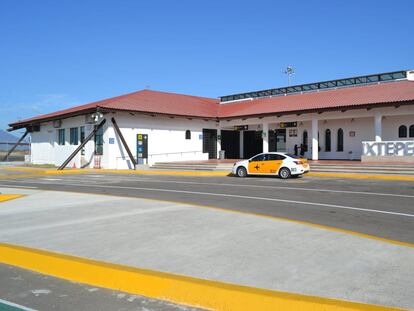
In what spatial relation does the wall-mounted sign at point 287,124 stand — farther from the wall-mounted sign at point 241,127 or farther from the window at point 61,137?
the window at point 61,137

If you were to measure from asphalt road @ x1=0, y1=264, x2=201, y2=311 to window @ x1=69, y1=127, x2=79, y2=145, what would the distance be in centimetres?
3056

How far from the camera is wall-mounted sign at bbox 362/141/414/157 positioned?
24178 mm

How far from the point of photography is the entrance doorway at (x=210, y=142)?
37844 mm

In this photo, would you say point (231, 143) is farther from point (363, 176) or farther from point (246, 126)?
point (363, 176)

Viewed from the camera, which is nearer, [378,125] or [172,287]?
[172,287]

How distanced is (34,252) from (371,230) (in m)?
6.07

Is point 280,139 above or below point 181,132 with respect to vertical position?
below

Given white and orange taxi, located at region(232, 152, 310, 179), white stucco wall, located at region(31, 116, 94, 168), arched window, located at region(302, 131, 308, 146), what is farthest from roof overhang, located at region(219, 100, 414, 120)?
white stucco wall, located at region(31, 116, 94, 168)

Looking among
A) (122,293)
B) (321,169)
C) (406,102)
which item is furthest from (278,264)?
(406,102)

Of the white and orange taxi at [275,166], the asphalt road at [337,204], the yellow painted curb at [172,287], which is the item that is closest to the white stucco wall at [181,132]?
the white and orange taxi at [275,166]

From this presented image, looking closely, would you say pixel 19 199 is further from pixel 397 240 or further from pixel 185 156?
pixel 185 156

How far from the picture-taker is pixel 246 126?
119 feet

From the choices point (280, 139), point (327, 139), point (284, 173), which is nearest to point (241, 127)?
point (280, 139)

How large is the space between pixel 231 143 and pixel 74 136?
567 inches
